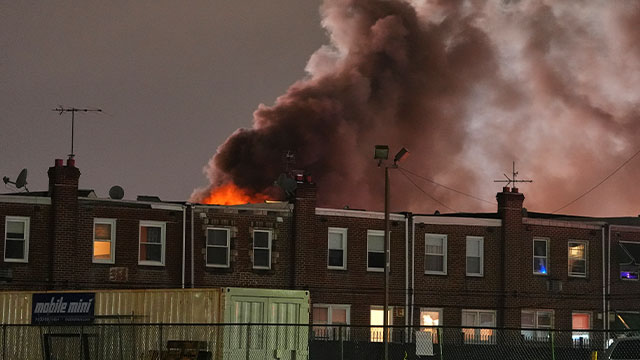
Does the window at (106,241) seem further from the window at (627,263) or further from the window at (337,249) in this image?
the window at (627,263)

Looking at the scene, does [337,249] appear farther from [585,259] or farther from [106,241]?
[585,259]

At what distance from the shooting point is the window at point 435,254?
5434cm

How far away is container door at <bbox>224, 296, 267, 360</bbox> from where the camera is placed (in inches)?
1309

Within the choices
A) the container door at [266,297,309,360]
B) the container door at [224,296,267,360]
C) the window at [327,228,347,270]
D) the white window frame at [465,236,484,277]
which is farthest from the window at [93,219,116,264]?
the white window frame at [465,236,484,277]

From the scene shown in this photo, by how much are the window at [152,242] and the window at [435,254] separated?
1175 cm

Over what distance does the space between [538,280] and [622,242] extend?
4621 mm

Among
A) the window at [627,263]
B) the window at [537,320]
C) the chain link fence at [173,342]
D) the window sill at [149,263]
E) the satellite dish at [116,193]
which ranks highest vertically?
the satellite dish at [116,193]

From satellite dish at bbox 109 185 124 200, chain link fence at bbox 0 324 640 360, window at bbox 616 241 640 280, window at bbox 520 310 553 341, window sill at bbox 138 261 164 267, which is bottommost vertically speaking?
chain link fence at bbox 0 324 640 360

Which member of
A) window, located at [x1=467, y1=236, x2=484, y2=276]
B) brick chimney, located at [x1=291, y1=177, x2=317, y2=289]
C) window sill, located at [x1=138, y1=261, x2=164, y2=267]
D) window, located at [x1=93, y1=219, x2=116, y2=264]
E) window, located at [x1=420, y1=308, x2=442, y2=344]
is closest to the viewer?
window, located at [x1=93, y1=219, x2=116, y2=264]

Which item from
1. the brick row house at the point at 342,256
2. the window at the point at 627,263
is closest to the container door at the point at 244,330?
the brick row house at the point at 342,256

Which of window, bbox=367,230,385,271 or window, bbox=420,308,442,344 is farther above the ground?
window, bbox=367,230,385,271

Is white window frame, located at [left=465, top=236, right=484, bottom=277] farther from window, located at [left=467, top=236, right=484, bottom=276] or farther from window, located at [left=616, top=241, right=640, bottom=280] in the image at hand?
window, located at [left=616, top=241, right=640, bottom=280]

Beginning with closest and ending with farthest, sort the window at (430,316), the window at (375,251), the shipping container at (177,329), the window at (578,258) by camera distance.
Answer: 1. the shipping container at (177,329)
2. the window at (375,251)
3. the window at (430,316)
4. the window at (578,258)

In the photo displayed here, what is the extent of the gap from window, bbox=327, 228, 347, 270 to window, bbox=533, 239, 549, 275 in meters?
9.16
